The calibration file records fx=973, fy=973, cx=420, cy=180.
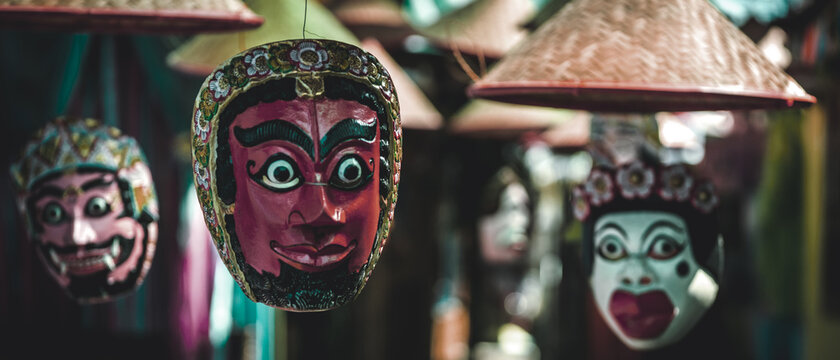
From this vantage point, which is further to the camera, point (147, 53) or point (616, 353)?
point (616, 353)

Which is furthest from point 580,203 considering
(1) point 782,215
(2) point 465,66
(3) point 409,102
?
(1) point 782,215

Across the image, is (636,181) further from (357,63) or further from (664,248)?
(357,63)

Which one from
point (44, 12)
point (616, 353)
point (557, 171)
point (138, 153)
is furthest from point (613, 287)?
point (557, 171)

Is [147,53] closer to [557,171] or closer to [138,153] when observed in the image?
[138,153]

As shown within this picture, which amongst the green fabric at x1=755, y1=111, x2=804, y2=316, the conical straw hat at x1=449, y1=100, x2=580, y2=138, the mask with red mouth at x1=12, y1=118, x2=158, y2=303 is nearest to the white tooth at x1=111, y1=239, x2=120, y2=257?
the mask with red mouth at x1=12, y1=118, x2=158, y2=303

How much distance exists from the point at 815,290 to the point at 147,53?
4196mm

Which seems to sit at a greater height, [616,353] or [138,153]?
[138,153]

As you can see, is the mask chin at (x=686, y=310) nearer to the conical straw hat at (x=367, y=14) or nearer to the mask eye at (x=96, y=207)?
the mask eye at (x=96, y=207)

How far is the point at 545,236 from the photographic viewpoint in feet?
26.9

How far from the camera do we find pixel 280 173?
2.11 metres

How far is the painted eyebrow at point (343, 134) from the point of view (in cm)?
212

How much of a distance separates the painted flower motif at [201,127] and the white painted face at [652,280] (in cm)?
132

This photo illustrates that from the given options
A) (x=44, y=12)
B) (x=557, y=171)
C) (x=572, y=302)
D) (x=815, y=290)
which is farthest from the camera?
(x=557, y=171)

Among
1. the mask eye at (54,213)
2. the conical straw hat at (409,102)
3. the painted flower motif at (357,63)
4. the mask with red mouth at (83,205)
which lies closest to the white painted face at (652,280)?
the painted flower motif at (357,63)
